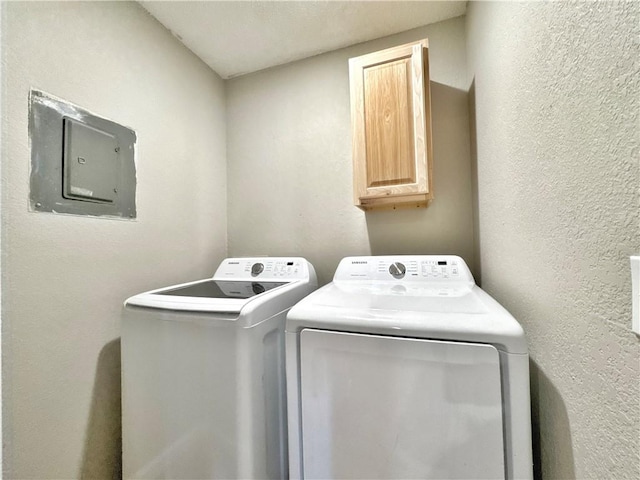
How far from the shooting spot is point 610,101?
42cm

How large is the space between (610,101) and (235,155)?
189cm

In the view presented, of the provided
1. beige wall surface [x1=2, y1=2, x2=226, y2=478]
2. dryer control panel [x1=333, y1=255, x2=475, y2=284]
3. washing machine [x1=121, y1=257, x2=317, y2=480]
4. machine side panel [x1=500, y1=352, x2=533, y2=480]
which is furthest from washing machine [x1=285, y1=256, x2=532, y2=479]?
beige wall surface [x1=2, y1=2, x2=226, y2=478]

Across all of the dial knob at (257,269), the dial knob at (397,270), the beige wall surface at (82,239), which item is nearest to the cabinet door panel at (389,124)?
the dial knob at (397,270)

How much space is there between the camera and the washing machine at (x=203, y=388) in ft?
2.75

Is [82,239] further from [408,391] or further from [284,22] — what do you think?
[284,22]

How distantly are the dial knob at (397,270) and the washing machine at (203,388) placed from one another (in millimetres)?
597

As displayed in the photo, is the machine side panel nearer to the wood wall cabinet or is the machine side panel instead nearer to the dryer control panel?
the dryer control panel

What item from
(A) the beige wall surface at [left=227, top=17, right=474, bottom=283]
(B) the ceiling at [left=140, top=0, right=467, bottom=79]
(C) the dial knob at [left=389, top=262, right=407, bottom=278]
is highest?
(B) the ceiling at [left=140, top=0, right=467, bottom=79]

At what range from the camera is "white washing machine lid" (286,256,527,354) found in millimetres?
627

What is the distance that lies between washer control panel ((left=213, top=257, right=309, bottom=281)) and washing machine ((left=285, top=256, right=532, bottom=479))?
609 millimetres

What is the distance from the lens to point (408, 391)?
0.67 meters

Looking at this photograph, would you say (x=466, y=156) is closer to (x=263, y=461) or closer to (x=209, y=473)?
(x=263, y=461)

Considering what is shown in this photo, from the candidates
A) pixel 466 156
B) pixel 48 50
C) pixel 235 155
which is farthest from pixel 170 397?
pixel 466 156

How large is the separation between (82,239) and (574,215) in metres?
1.58
